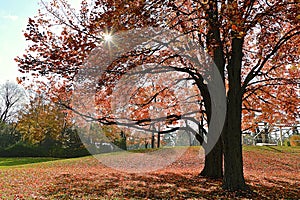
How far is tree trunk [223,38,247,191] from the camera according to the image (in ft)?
24.8

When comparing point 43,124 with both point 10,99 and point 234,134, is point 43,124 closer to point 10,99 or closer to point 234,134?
point 10,99

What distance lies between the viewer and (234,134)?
301 inches

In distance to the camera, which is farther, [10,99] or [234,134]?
[10,99]

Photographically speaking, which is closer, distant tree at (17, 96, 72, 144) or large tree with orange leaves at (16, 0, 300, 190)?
large tree with orange leaves at (16, 0, 300, 190)

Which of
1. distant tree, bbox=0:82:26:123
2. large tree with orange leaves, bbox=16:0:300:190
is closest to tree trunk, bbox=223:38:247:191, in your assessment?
large tree with orange leaves, bbox=16:0:300:190

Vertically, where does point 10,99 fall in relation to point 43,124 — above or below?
above

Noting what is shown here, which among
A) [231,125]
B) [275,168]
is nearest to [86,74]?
[231,125]

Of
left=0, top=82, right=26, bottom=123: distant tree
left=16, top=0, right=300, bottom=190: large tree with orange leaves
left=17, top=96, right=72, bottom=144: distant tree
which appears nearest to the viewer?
left=16, top=0, right=300, bottom=190: large tree with orange leaves

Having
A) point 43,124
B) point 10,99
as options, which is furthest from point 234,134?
point 10,99

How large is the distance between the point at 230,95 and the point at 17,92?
38983mm

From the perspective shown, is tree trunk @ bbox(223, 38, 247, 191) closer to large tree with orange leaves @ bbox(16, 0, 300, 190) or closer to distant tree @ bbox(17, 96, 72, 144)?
large tree with orange leaves @ bbox(16, 0, 300, 190)

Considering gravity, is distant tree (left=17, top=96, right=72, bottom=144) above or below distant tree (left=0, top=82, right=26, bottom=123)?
below

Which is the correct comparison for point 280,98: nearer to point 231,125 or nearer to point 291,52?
point 291,52

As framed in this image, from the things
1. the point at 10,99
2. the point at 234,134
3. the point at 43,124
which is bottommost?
the point at 234,134
